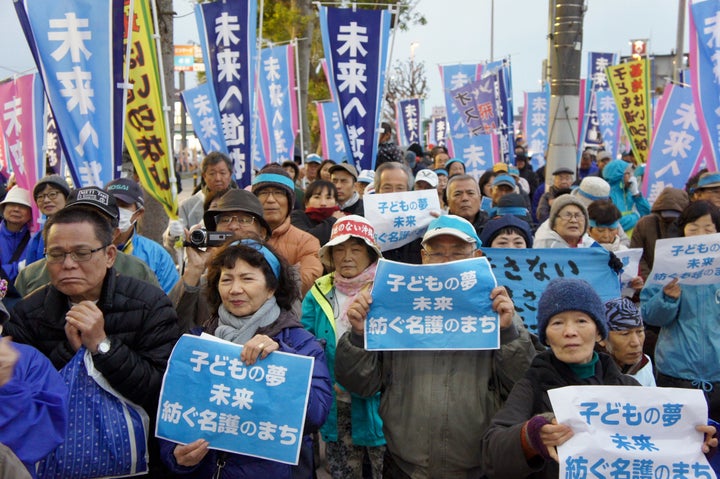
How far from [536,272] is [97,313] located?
8.87 feet

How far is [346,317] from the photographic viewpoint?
12.2 feet

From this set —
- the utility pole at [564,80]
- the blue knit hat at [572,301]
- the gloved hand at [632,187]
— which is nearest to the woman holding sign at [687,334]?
the blue knit hat at [572,301]

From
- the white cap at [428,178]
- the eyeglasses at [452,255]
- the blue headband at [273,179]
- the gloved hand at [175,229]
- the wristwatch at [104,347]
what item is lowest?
the wristwatch at [104,347]

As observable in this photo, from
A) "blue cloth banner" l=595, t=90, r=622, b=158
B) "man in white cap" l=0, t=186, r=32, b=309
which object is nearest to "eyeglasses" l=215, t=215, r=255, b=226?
"man in white cap" l=0, t=186, r=32, b=309

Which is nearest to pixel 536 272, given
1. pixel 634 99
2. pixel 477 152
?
pixel 477 152

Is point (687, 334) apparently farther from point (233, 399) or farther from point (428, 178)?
point (428, 178)

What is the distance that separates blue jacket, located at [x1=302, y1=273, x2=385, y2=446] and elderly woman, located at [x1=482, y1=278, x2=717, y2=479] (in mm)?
1148

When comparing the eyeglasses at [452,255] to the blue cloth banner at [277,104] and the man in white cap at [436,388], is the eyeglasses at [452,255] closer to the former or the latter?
the man in white cap at [436,388]

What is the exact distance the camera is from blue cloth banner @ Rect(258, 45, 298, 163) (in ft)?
40.7

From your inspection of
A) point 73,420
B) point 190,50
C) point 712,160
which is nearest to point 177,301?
point 73,420

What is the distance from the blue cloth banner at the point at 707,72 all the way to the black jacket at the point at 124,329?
5985 mm

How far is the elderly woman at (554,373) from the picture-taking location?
8.11 ft

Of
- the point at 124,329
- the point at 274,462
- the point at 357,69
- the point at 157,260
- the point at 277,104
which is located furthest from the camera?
the point at 277,104

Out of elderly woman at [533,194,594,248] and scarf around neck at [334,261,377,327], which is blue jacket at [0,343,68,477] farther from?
elderly woman at [533,194,594,248]
